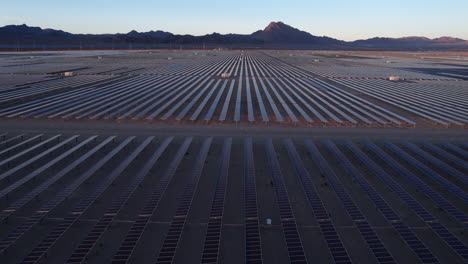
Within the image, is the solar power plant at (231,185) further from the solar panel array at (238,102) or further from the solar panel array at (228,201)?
the solar panel array at (238,102)

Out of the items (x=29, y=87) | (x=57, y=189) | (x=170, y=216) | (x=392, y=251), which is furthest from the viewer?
(x=29, y=87)

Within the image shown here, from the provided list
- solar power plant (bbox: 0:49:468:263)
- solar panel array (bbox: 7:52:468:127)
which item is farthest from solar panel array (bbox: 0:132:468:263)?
solar panel array (bbox: 7:52:468:127)

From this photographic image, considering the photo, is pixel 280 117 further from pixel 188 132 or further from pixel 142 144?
pixel 142 144

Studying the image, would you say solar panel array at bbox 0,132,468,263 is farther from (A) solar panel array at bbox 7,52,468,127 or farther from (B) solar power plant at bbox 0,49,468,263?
(A) solar panel array at bbox 7,52,468,127

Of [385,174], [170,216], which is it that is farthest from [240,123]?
[170,216]

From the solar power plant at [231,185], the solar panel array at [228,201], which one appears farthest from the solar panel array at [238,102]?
the solar panel array at [228,201]
